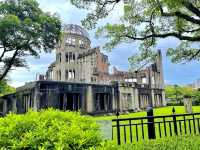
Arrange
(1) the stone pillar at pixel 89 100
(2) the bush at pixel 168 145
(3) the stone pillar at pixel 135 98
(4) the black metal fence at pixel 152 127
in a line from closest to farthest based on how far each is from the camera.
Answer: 1. (2) the bush at pixel 168 145
2. (4) the black metal fence at pixel 152 127
3. (1) the stone pillar at pixel 89 100
4. (3) the stone pillar at pixel 135 98

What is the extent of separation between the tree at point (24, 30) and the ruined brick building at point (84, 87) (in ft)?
14.0

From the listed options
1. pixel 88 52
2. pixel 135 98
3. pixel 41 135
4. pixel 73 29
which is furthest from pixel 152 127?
pixel 73 29

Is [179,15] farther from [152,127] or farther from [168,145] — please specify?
[168,145]

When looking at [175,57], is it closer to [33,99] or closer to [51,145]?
[51,145]

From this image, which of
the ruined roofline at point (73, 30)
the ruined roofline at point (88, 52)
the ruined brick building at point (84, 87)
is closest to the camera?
the ruined brick building at point (84, 87)

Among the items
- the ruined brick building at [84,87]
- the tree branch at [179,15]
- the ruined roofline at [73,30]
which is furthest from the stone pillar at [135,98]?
the tree branch at [179,15]

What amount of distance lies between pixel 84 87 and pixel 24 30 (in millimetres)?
10137

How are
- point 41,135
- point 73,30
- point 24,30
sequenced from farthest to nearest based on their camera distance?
point 73,30 < point 24,30 < point 41,135

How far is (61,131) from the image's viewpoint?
118 inches

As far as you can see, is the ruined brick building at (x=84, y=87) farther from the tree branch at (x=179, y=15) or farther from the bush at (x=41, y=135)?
the bush at (x=41, y=135)

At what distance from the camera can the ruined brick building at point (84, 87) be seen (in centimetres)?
2783

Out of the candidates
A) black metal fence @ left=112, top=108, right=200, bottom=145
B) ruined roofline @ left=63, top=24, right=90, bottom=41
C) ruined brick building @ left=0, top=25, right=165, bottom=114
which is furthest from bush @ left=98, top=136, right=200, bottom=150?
ruined roofline @ left=63, top=24, right=90, bottom=41

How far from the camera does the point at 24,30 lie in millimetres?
28438

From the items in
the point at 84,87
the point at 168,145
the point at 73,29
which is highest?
the point at 73,29
